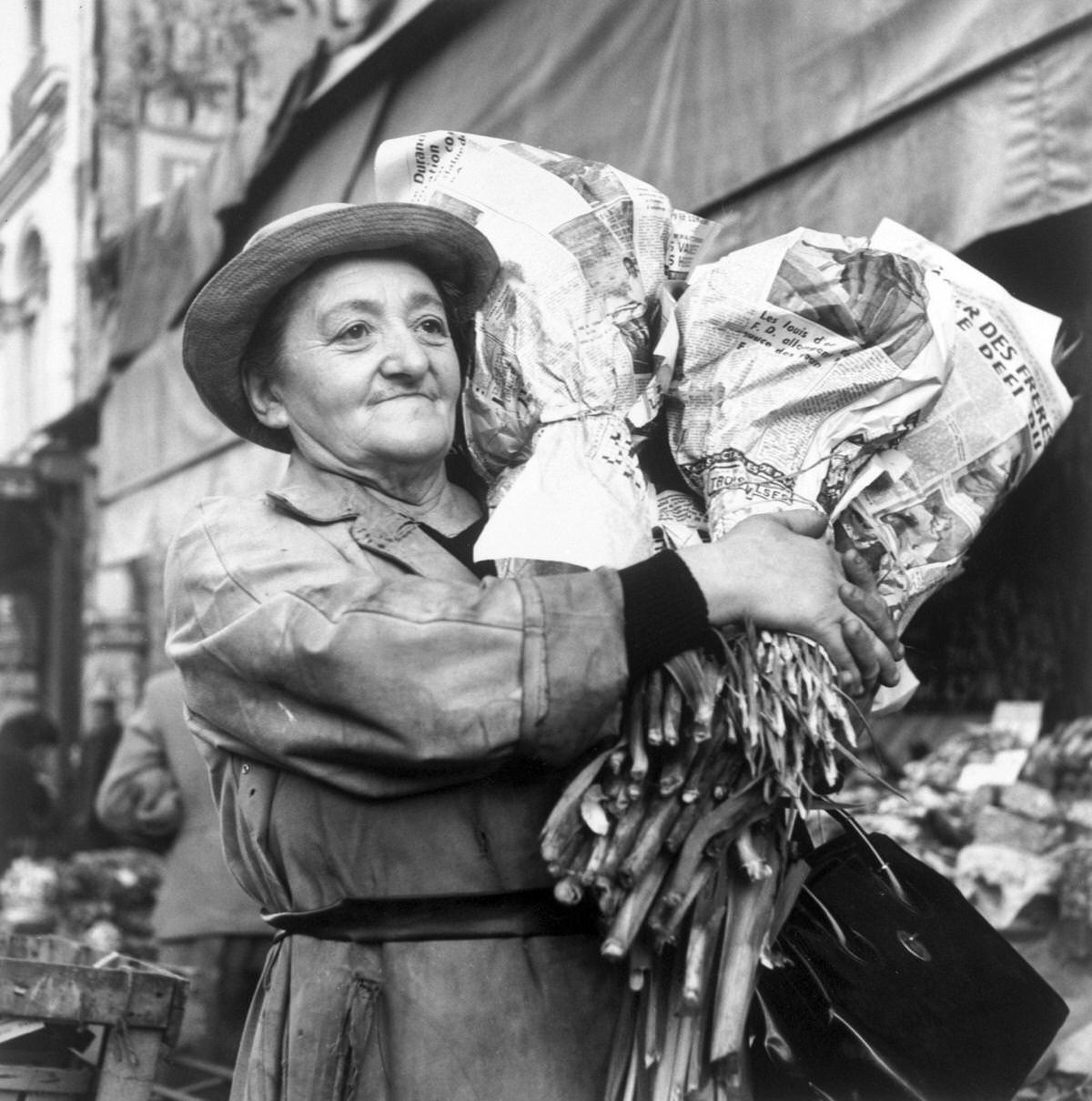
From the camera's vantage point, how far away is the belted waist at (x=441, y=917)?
5.78 ft

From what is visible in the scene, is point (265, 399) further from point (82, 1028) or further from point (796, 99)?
point (796, 99)

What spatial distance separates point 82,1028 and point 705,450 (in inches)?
51.0

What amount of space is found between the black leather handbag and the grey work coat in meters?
0.22

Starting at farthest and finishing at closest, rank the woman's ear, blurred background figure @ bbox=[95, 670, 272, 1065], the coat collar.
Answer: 1. blurred background figure @ bbox=[95, 670, 272, 1065]
2. the woman's ear
3. the coat collar

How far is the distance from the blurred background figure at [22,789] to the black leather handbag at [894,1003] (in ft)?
21.8

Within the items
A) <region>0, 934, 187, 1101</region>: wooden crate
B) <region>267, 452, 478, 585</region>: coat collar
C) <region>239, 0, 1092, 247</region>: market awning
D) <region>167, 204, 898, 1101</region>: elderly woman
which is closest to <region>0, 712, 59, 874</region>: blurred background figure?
<region>239, 0, 1092, 247</region>: market awning

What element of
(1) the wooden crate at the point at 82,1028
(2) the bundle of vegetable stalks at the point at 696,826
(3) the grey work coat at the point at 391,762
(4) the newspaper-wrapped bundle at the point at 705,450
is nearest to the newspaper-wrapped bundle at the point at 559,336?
(4) the newspaper-wrapped bundle at the point at 705,450

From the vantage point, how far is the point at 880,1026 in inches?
69.7

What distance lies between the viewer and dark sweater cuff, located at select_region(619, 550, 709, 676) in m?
1.61

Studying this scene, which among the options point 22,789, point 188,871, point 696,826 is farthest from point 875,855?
point 22,789

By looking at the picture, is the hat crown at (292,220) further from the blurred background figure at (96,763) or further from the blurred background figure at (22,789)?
the blurred background figure at (22,789)

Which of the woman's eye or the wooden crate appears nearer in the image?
the woman's eye

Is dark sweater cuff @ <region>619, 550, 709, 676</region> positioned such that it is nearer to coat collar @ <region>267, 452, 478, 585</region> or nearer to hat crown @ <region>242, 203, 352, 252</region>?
coat collar @ <region>267, 452, 478, 585</region>

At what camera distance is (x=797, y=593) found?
164 centimetres
